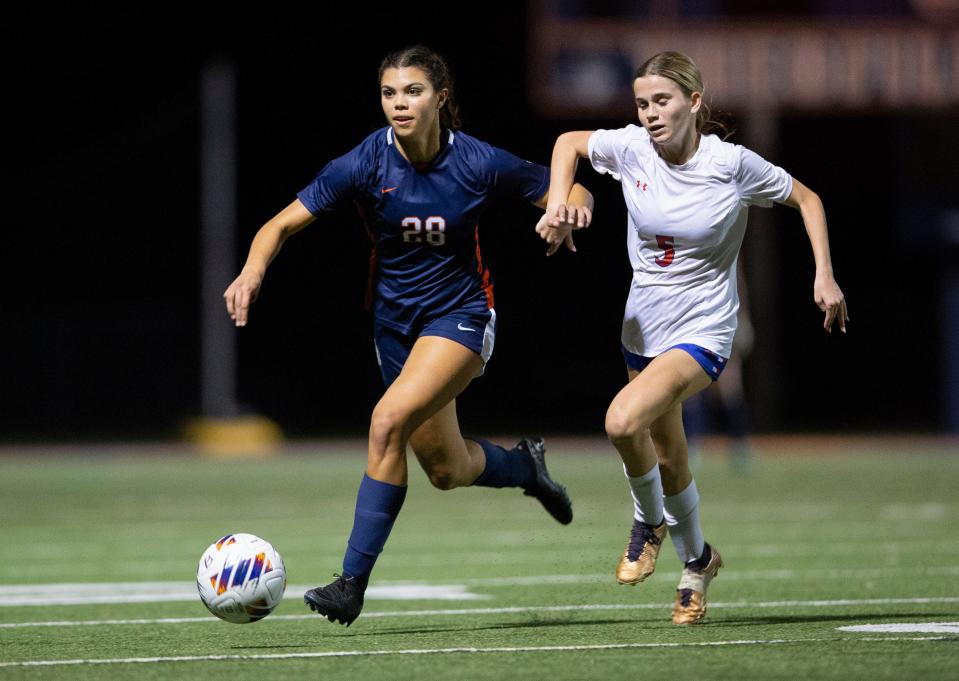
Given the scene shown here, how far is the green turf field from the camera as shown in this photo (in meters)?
6.02

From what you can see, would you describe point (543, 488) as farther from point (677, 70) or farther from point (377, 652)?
point (677, 70)

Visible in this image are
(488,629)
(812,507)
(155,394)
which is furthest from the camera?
(155,394)

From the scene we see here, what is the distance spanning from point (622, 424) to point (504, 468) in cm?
144

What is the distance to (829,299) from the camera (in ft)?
21.8

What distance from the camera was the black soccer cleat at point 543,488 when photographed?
8.28 metres

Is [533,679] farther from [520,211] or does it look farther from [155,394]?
[520,211]

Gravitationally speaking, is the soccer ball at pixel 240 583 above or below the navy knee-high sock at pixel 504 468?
below

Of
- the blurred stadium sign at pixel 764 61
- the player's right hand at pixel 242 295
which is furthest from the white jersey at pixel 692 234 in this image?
the blurred stadium sign at pixel 764 61

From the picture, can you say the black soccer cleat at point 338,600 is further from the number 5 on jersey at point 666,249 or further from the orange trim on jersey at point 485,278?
the number 5 on jersey at point 666,249

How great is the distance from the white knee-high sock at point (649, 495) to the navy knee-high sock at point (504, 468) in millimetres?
865

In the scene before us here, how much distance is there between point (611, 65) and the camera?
64.0 ft

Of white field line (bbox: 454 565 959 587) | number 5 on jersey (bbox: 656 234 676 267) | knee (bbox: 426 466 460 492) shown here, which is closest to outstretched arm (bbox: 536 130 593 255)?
number 5 on jersey (bbox: 656 234 676 267)

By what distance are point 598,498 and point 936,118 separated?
34.2 feet

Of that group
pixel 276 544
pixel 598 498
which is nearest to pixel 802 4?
pixel 598 498
